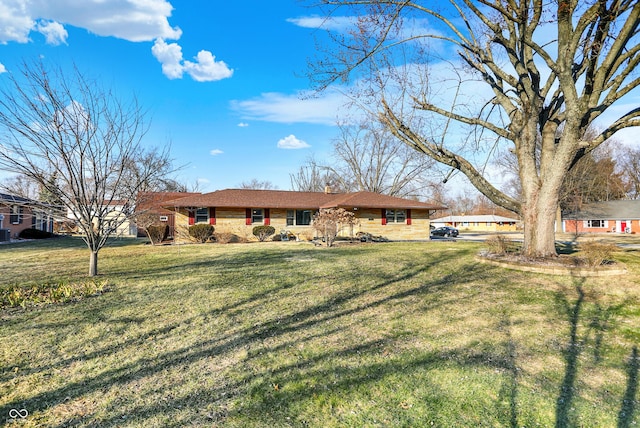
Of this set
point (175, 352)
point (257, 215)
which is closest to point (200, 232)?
point (257, 215)

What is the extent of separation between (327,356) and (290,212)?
60.8 feet

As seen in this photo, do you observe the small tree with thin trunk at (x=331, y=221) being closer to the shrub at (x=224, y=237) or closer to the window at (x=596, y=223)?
the shrub at (x=224, y=237)

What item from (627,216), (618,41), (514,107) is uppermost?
(618,41)

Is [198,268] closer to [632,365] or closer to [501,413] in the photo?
[501,413]

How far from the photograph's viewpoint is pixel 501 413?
287 cm

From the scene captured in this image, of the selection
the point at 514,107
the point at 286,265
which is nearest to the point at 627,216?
the point at 514,107

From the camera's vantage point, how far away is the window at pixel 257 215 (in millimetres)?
21391

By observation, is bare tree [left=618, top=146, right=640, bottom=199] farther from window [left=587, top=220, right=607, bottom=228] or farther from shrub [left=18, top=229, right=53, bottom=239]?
shrub [left=18, top=229, right=53, bottom=239]

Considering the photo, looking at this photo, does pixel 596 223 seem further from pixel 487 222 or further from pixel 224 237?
pixel 224 237

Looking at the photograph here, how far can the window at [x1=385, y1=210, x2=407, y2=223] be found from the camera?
22.6m

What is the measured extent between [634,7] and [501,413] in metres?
10.1

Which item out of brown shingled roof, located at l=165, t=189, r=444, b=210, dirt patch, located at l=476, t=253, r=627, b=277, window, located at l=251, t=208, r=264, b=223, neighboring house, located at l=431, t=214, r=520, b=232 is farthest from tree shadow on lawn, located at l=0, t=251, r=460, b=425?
neighboring house, located at l=431, t=214, r=520, b=232

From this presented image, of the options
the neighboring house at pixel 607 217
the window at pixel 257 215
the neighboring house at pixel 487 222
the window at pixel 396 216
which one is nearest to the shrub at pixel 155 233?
the window at pixel 257 215

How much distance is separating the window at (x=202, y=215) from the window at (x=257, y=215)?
2.74 m
